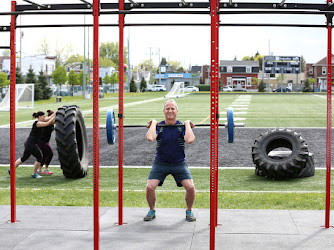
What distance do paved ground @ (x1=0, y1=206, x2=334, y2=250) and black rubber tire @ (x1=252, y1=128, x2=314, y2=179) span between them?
10.1ft

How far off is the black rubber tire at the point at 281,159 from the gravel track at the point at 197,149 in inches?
63.2

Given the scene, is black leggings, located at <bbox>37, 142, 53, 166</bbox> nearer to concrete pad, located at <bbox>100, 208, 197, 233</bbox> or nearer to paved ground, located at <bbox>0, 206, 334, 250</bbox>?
paved ground, located at <bbox>0, 206, 334, 250</bbox>

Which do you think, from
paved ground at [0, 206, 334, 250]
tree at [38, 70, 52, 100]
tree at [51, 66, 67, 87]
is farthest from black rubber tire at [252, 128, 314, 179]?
tree at [51, 66, 67, 87]

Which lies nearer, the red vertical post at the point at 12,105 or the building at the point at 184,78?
the red vertical post at the point at 12,105

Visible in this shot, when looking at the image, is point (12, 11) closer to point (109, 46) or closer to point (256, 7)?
point (256, 7)

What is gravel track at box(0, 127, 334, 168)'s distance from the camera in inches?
527

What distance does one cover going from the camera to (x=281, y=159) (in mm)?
11094

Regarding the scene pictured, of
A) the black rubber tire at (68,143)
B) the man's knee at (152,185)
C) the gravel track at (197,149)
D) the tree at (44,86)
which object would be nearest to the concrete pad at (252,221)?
the man's knee at (152,185)

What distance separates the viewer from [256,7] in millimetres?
6484

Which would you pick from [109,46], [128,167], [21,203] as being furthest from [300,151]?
[109,46]

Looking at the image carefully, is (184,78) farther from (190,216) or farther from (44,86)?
(190,216)

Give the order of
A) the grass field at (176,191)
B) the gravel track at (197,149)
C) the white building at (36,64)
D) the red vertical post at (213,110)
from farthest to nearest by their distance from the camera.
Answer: the white building at (36,64)
the gravel track at (197,149)
the grass field at (176,191)
the red vertical post at (213,110)

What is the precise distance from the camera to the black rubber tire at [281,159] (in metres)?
10.5

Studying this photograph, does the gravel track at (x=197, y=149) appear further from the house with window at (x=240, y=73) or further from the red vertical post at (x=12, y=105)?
the house with window at (x=240, y=73)
